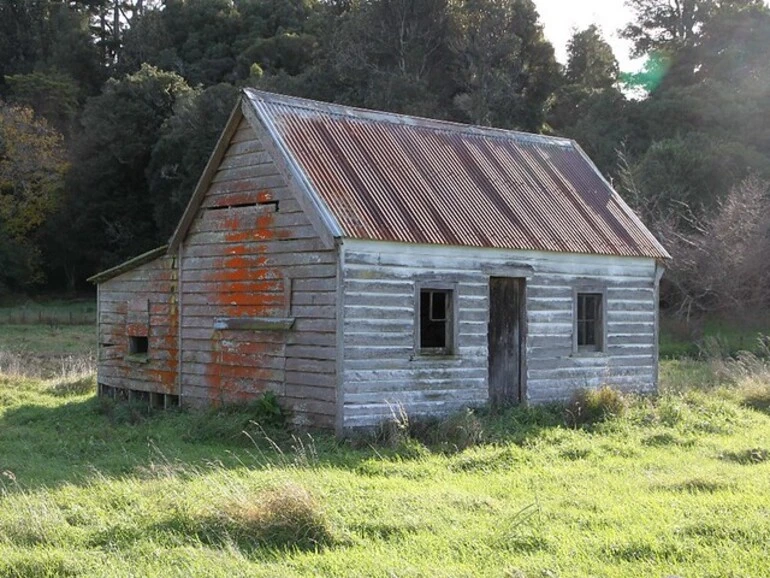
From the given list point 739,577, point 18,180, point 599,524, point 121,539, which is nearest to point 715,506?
point 599,524

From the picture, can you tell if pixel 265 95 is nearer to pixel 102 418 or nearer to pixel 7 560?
pixel 102 418

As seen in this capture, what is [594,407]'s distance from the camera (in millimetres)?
15492

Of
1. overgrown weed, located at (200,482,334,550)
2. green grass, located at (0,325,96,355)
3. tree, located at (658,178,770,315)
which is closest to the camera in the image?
overgrown weed, located at (200,482,334,550)

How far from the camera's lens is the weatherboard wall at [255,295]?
14.2 meters

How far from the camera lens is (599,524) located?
27.9 ft

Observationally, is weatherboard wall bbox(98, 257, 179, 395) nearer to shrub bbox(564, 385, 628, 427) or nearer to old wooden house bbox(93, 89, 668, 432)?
old wooden house bbox(93, 89, 668, 432)

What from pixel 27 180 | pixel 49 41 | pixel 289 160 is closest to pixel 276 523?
pixel 289 160

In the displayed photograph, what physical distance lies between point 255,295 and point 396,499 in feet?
22.6

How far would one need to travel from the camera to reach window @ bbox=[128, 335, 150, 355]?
18.8m

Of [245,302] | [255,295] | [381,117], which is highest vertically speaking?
[381,117]

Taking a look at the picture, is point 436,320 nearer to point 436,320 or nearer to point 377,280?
point 436,320

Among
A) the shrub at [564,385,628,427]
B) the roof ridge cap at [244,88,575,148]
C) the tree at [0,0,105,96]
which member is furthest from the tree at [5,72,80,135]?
the shrub at [564,385,628,427]

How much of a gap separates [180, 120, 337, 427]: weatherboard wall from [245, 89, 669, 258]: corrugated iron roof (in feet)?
2.09

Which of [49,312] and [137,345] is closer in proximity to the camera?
[137,345]
